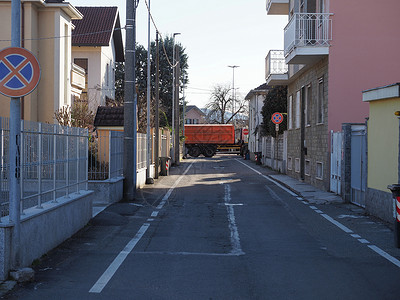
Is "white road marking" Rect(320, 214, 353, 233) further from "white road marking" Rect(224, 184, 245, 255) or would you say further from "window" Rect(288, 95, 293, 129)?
"window" Rect(288, 95, 293, 129)

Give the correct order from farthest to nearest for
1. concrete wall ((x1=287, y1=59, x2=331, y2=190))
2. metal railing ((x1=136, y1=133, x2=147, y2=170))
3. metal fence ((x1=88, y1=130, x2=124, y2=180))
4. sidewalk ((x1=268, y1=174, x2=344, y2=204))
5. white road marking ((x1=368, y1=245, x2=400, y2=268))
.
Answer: metal railing ((x1=136, y1=133, x2=147, y2=170))
concrete wall ((x1=287, y1=59, x2=331, y2=190))
sidewalk ((x1=268, y1=174, x2=344, y2=204))
metal fence ((x1=88, y1=130, x2=124, y2=180))
white road marking ((x1=368, y1=245, x2=400, y2=268))

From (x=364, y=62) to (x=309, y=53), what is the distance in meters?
1.96

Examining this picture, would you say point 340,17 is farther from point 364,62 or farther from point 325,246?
point 325,246

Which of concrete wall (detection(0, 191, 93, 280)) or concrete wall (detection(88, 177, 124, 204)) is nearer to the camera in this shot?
concrete wall (detection(0, 191, 93, 280))

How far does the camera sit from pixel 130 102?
59.4ft

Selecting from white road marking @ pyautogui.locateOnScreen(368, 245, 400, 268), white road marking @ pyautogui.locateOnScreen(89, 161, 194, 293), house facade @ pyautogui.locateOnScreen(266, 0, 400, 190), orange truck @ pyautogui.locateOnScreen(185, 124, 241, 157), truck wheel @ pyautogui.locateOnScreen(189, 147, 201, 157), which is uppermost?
house facade @ pyautogui.locateOnScreen(266, 0, 400, 190)

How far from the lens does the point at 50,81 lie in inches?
1079

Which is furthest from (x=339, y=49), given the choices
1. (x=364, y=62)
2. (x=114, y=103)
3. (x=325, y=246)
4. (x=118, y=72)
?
(x=118, y=72)

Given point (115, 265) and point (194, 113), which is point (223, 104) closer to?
point (194, 113)

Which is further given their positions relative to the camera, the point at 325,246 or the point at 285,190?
→ the point at 285,190

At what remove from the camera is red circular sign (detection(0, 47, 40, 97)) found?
754cm

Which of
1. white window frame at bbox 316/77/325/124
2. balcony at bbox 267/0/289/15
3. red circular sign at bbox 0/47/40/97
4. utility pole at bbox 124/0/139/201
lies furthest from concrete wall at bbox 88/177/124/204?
balcony at bbox 267/0/289/15

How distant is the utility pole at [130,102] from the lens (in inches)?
703

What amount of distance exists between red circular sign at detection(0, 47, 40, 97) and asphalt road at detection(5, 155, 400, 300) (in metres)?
2.41
